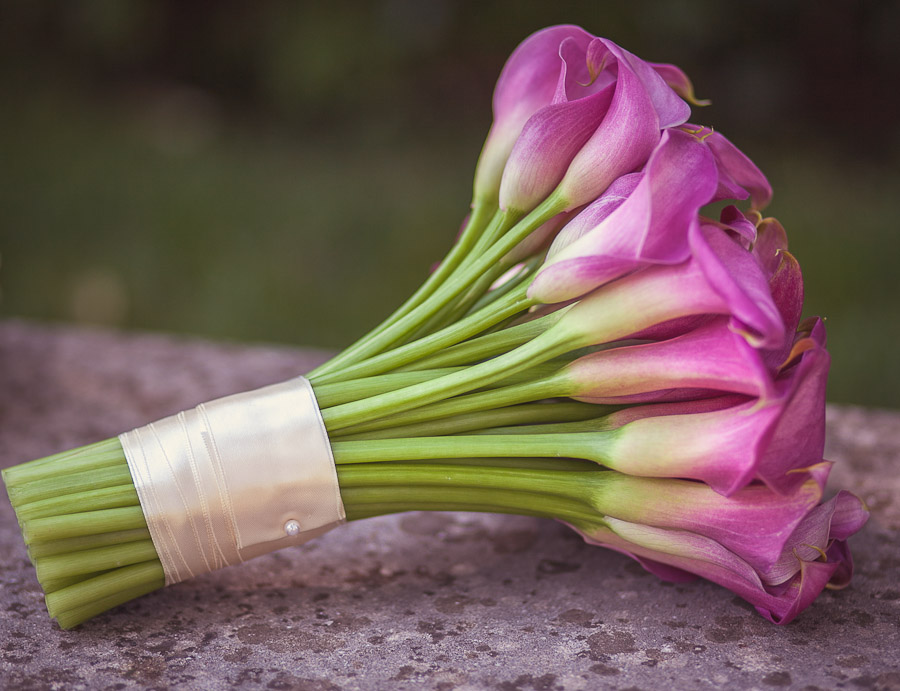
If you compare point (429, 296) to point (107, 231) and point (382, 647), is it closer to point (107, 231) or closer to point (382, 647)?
point (382, 647)

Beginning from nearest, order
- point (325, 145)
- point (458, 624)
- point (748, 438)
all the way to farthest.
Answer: point (748, 438) < point (458, 624) < point (325, 145)

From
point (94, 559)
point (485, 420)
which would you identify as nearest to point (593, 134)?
point (485, 420)

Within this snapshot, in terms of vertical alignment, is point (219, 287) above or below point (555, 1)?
below

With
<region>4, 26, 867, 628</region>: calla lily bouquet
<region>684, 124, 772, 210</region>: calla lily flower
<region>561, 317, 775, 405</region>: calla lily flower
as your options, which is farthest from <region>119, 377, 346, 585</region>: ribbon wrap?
<region>684, 124, 772, 210</region>: calla lily flower

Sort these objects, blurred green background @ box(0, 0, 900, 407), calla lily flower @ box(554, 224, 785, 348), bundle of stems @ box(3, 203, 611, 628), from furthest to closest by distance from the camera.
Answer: blurred green background @ box(0, 0, 900, 407) → bundle of stems @ box(3, 203, 611, 628) → calla lily flower @ box(554, 224, 785, 348)

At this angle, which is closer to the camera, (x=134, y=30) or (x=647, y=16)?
(x=647, y=16)

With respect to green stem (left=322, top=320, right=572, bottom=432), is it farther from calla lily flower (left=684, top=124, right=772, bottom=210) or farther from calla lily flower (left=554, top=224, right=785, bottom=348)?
→ calla lily flower (left=684, top=124, right=772, bottom=210)

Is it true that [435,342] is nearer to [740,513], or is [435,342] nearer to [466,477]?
[466,477]

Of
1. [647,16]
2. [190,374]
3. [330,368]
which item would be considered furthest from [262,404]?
[647,16]
